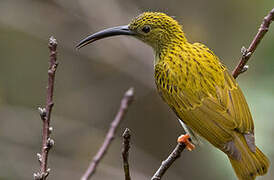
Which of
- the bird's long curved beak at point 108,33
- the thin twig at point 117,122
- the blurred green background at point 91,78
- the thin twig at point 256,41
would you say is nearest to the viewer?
the thin twig at point 117,122

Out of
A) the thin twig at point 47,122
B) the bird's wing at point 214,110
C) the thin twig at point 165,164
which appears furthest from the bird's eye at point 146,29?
the thin twig at point 47,122

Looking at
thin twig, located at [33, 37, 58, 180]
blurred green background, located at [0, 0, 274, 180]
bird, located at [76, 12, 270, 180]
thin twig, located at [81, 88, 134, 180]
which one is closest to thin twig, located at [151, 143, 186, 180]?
bird, located at [76, 12, 270, 180]

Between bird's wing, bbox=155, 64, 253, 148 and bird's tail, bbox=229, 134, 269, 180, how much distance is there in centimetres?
14

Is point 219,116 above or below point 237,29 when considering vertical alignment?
below

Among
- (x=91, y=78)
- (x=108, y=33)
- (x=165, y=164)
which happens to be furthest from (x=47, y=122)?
(x=91, y=78)

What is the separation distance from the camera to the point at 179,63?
491 centimetres

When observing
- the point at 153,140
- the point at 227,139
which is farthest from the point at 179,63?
the point at 153,140

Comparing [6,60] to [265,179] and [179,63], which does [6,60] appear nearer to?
[179,63]

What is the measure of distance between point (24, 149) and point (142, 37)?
248 centimetres

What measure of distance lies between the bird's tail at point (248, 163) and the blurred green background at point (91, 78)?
2.30 meters

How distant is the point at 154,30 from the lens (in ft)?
17.2

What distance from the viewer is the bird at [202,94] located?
4.39 meters

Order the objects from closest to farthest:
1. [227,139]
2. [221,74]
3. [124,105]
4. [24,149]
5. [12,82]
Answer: [124,105] < [227,139] < [221,74] < [24,149] < [12,82]

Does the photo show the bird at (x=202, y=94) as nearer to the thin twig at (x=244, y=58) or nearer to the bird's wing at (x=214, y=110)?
the bird's wing at (x=214, y=110)
